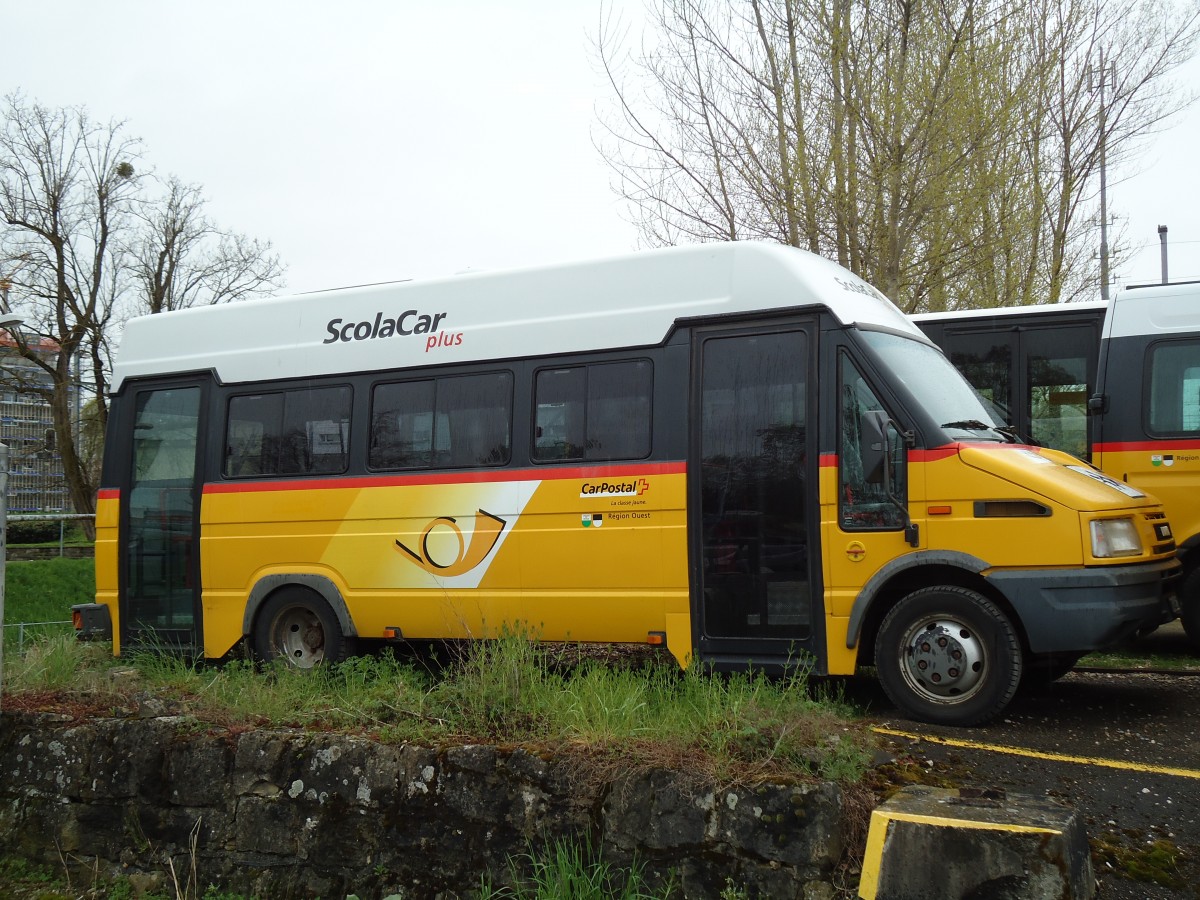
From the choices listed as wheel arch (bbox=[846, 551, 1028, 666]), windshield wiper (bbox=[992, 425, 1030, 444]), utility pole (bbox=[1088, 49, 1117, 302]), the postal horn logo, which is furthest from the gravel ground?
utility pole (bbox=[1088, 49, 1117, 302])

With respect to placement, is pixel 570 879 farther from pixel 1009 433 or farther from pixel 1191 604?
pixel 1191 604

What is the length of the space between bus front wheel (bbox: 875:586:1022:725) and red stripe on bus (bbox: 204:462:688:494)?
1.81 meters

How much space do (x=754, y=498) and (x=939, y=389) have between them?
55.6 inches

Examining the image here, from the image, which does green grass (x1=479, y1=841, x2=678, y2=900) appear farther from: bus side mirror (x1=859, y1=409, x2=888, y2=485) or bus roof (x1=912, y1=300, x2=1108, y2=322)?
bus roof (x1=912, y1=300, x2=1108, y2=322)

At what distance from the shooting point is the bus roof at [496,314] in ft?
25.4

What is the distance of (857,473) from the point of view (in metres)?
7.13

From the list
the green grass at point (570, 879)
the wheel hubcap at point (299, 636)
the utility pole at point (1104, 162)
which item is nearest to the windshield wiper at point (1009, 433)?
the green grass at point (570, 879)

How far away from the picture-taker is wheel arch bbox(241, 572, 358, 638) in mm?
8945

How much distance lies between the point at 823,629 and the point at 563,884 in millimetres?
2975

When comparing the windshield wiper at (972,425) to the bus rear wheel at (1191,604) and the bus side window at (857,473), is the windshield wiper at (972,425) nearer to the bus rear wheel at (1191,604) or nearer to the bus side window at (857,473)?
the bus side window at (857,473)

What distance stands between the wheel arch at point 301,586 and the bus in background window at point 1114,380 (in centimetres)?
557

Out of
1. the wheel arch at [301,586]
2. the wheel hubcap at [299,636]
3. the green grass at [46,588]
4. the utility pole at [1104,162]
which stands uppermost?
the utility pole at [1104,162]

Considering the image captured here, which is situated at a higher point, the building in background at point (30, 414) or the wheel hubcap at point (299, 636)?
the building in background at point (30, 414)

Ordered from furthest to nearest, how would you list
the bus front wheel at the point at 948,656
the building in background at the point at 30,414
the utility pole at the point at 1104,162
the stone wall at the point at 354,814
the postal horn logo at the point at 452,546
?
the building in background at the point at 30,414, the utility pole at the point at 1104,162, the postal horn logo at the point at 452,546, the bus front wheel at the point at 948,656, the stone wall at the point at 354,814
